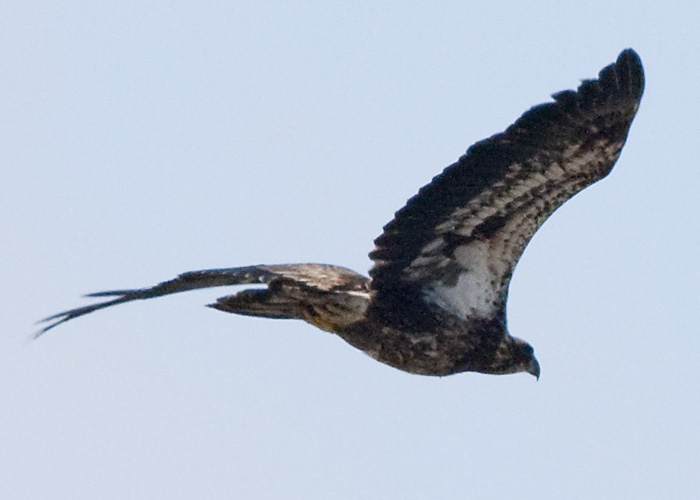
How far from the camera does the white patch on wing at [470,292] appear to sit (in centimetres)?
1252

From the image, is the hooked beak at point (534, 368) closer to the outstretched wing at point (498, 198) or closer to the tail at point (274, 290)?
the outstretched wing at point (498, 198)

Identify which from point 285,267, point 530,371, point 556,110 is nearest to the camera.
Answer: point 556,110

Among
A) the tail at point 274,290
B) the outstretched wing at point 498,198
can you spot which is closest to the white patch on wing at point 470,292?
the outstretched wing at point 498,198

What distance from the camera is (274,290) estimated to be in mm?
12180

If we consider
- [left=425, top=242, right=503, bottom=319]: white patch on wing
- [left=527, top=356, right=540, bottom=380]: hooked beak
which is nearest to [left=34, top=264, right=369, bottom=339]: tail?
[left=425, top=242, right=503, bottom=319]: white patch on wing

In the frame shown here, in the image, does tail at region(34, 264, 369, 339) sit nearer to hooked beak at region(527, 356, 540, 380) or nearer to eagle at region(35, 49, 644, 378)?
eagle at region(35, 49, 644, 378)

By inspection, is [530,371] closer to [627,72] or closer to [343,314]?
[343,314]

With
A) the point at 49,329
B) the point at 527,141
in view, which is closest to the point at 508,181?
the point at 527,141

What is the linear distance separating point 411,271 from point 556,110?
159 centimetres

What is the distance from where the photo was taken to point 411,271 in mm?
12469

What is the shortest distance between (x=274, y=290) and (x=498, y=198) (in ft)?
5.18

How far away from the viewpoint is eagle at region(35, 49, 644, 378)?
1167 centimetres

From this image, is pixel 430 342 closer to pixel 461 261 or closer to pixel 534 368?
pixel 461 261

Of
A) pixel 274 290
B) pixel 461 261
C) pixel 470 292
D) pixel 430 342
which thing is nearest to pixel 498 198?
pixel 461 261
